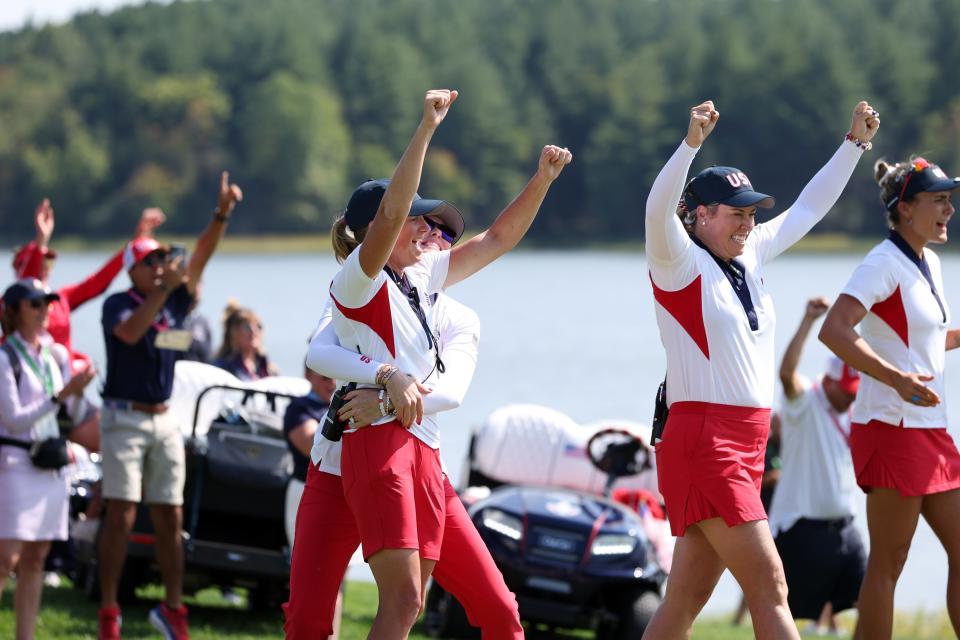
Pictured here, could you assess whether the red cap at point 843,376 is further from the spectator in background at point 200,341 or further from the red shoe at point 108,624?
the spectator in background at point 200,341

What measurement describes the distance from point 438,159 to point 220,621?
201ft

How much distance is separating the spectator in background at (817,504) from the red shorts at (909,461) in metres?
2.12

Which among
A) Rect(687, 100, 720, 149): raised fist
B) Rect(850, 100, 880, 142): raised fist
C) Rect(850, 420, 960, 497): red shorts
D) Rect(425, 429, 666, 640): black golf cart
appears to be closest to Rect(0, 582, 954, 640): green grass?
Rect(425, 429, 666, 640): black golf cart

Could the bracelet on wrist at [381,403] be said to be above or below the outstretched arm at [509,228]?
below

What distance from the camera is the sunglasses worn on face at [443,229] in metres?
5.19

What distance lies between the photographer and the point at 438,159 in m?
69.4

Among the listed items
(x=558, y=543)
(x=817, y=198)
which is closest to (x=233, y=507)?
(x=558, y=543)

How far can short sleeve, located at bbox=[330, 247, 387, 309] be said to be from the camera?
4.73 metres

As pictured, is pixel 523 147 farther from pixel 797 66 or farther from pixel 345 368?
pixel 345 368

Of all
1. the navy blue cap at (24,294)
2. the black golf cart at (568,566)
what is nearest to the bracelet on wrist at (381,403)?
the navy blue cap at (24,294)

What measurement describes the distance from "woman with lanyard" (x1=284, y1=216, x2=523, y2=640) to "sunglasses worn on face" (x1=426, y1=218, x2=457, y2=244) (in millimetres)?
18

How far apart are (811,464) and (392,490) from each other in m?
4.17

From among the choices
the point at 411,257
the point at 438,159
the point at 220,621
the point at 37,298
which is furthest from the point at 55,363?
the point at 438,159

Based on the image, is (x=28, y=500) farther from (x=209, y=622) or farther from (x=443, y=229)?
(x=443, y=229)
